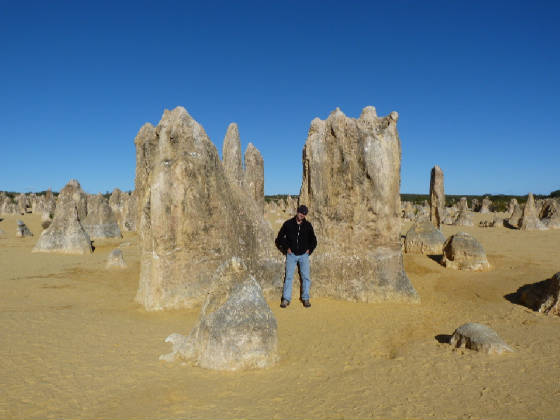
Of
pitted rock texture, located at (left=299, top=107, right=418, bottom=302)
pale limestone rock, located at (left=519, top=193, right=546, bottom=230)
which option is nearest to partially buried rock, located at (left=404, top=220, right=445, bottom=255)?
pitted rock texture, located at (left=299, top=107, right=418, bottom=302)

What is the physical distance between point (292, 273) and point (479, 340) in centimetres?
346

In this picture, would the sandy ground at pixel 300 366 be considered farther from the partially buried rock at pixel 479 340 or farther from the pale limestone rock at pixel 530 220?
the pale limestone rock at pixel 530 220

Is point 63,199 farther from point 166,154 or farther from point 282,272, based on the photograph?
point 282,272

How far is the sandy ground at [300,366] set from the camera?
10.8ft

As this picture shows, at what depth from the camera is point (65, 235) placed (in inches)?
567

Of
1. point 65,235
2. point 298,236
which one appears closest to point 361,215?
point 298,236

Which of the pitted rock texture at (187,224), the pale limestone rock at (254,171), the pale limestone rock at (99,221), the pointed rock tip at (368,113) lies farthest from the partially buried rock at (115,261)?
the pale limestone rock at (99,221)

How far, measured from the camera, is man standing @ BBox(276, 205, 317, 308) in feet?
23.6

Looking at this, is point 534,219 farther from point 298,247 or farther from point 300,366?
point 300,366

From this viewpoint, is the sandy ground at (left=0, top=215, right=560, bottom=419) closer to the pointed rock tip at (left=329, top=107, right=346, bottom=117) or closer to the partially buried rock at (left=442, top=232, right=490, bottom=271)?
the partially buried rock at (left=442, top=232, right=490, bottom=271)

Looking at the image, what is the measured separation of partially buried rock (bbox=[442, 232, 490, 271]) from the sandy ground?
2.18 meters

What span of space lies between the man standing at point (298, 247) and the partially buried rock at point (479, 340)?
9.63 feet

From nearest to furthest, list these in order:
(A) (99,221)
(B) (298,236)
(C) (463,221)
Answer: (B) (298,236)
(A) (99,221)
(C) (463,221)

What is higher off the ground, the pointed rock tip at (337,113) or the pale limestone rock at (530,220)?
the pointed rock tip at (337,113)
